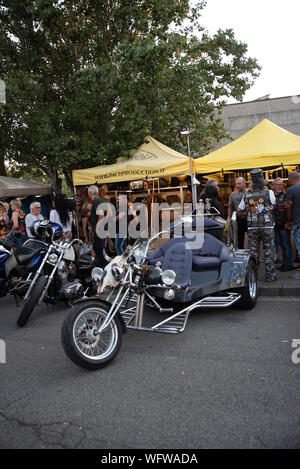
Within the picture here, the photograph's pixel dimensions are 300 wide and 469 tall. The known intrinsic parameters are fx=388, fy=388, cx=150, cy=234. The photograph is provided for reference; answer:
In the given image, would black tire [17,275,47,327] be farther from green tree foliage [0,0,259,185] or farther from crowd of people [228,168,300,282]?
green tree foliage [0,0,259,185]

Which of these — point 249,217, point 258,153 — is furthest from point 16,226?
point 258,153

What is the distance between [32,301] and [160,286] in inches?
77.8

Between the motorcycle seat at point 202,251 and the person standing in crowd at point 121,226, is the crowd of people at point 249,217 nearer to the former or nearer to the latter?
the person standing in crowd at point 121,226

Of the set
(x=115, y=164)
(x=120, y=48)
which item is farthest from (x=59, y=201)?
(x=120, y=48)

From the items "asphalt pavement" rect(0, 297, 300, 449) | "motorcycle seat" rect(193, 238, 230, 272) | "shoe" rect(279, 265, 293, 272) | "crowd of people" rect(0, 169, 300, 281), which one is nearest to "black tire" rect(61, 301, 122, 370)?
"asphalt pavement" rect(0, 297, 300, 449)

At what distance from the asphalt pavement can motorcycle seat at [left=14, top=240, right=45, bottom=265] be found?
1.16 m

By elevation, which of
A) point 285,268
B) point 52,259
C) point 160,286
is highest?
point 52,259

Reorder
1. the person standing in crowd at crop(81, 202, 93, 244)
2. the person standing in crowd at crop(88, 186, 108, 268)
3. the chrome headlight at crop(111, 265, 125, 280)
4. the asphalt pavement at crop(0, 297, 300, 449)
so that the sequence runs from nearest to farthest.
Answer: the asphalt pavement at crop(0, 297, 300, 449) → the chrome headlight at crop(111, 265, 125, 280) → the person standing in crowd at crop(88, 186, 108, 268) → the person standing in crowd at crop(81, 202, 93, 244)

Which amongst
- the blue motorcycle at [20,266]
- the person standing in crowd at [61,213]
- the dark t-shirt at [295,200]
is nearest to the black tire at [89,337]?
the blue motorcycle at [20,266]

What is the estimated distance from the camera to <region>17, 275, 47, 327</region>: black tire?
509 centimetres

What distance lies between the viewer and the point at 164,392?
3068mm

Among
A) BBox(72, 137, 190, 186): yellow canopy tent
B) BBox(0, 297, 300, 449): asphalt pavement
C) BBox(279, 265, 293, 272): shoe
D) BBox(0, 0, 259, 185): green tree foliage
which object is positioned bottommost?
BBox(0, 297, 300, 449): asphalt pavement

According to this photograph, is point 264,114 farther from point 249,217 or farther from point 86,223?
point 249,217

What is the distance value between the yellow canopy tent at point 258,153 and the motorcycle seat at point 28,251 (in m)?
5.52
